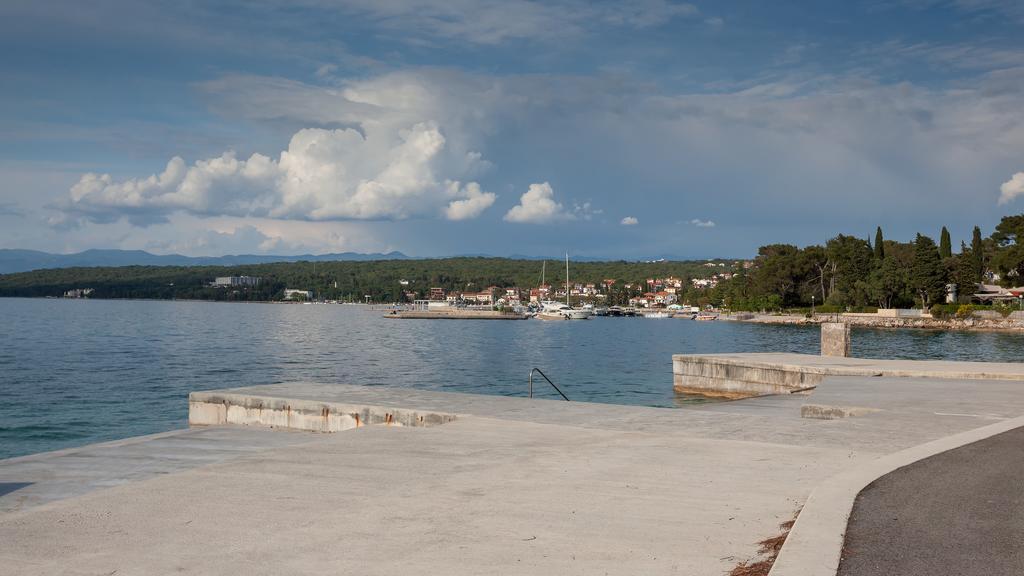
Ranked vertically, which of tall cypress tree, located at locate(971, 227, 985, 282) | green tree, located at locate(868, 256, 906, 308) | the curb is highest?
tall cypress tree, located at locate(971, 227, 985, 282)

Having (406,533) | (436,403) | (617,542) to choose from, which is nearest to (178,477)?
(406,533)

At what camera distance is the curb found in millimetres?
5516

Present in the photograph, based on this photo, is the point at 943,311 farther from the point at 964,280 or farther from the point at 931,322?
the point at 964,280

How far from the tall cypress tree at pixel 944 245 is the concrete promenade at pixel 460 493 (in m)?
137

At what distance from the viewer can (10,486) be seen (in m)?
10.2

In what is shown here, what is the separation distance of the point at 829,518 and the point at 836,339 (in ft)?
72.2

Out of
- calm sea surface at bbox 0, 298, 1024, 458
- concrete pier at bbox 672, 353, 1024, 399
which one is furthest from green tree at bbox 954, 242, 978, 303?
concrete pier at bbox 672, 353, 1024, 399

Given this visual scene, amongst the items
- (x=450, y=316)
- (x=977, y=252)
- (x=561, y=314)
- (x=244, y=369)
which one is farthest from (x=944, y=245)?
(x=244, y=369)

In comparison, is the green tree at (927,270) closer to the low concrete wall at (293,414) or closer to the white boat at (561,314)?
the white boat at (561,314)

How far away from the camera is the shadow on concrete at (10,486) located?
9821mm

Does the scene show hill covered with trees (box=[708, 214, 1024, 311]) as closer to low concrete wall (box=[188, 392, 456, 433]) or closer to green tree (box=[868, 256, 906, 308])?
green tree (box=[868, 256, 906, 308])

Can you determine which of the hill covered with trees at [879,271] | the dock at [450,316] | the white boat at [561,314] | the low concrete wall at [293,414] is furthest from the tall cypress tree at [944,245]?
the low concrete wall at [293,414]

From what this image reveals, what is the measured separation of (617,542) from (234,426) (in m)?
11.4

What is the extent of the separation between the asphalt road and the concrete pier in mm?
12124
